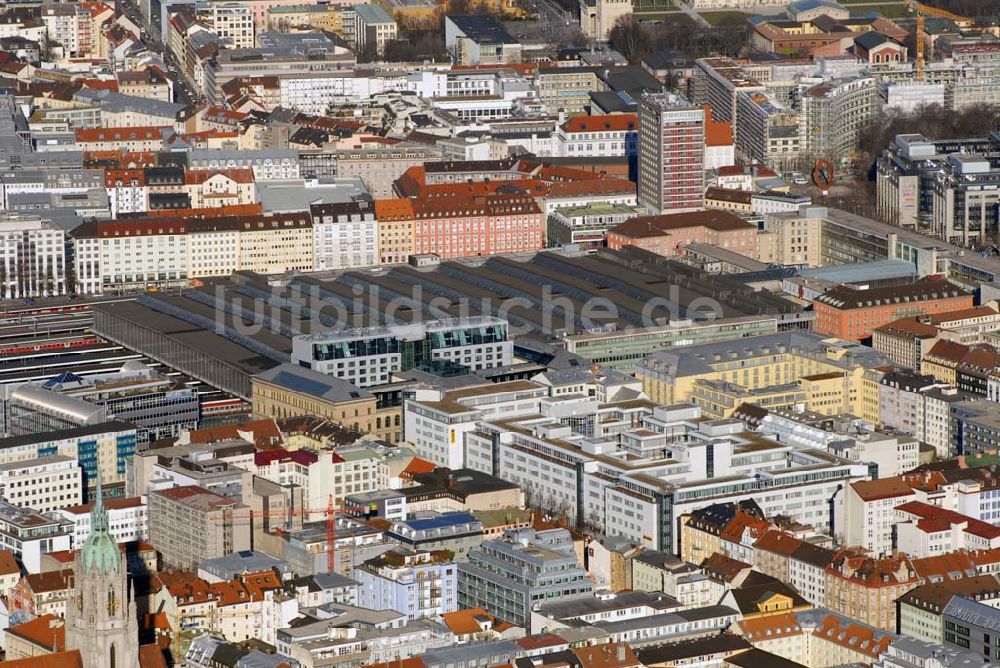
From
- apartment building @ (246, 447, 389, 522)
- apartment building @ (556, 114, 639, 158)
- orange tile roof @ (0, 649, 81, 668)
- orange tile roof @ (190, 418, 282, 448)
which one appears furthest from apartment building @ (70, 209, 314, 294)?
orange tile roof @ (0, 649, 81, 668)

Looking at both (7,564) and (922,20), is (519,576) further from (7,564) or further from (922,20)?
(922,20)

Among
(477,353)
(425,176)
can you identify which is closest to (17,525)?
(477,353)

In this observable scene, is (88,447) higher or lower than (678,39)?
lower

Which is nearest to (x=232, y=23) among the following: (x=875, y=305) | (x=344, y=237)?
(x=344, y=237)

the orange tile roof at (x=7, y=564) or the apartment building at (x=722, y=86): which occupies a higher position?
the apartment building at (x=722, y=86)

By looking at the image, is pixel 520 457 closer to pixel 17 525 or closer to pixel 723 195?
pixel 17 525

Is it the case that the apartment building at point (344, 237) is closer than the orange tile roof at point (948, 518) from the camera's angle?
No

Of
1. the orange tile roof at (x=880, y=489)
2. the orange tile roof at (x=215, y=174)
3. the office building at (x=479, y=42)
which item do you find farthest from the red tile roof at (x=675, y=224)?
the orange tile roof at (x=880, y=489)

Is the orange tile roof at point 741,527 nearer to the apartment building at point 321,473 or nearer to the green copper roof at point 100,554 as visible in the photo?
the apartment building at point 321,473
